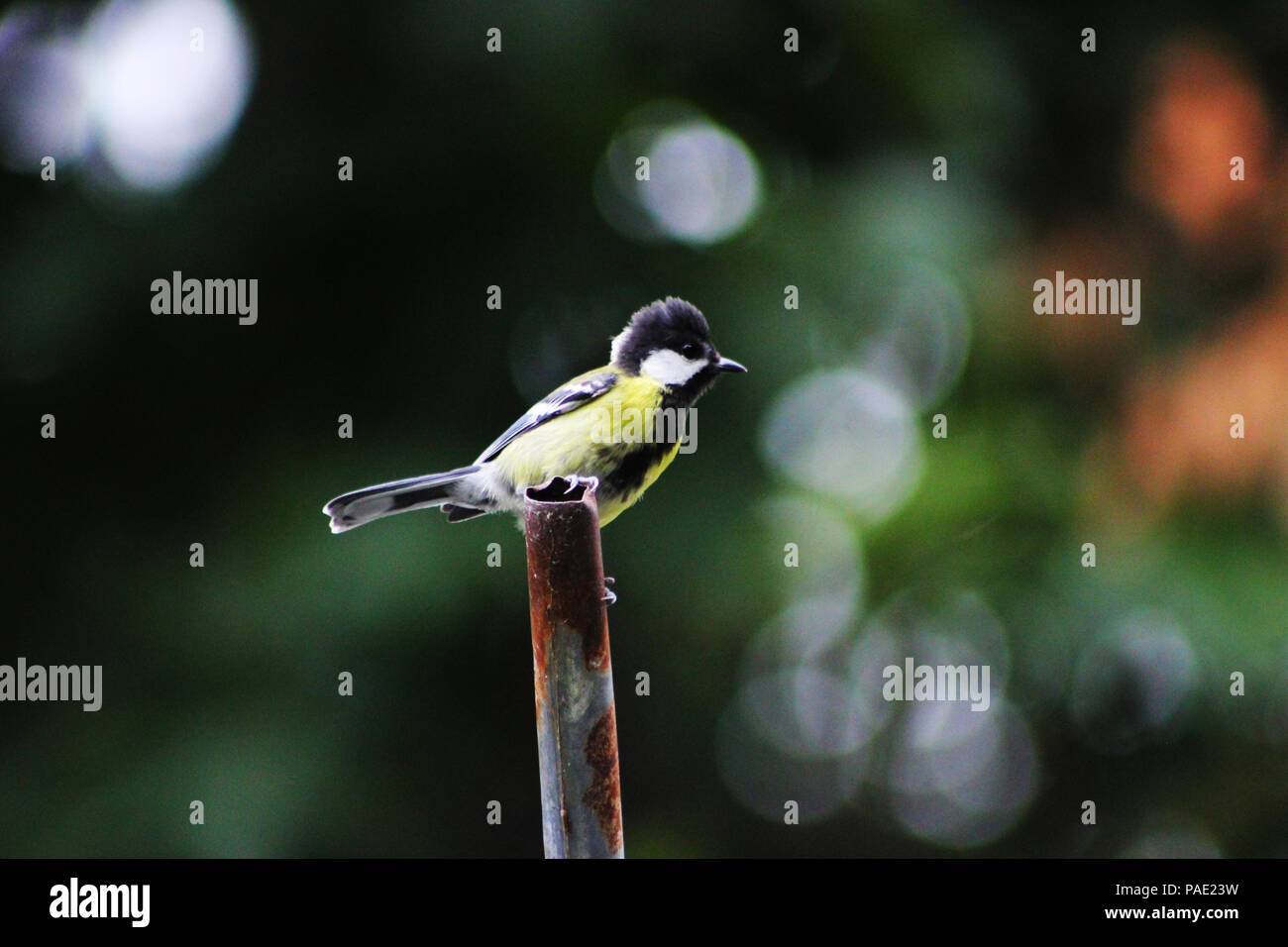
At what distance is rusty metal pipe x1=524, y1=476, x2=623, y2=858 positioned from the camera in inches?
78.9

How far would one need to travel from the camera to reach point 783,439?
5.16 m

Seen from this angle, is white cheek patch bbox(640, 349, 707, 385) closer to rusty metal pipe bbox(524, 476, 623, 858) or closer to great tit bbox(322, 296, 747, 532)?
great tit bbox(322, 296, 747, 532)

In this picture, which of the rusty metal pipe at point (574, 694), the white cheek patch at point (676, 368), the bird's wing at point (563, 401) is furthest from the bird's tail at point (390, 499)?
the rusty metal pipe at point (574, 694)

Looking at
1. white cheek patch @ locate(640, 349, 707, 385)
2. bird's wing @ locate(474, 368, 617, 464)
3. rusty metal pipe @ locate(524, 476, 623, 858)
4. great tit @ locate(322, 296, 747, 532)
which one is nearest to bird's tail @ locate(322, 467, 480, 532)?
great tit @ locate(322, 296, 747, 532)

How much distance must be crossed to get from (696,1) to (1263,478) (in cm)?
295

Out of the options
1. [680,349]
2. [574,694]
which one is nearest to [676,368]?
[680,349]

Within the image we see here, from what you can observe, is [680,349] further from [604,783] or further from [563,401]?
[604,783]

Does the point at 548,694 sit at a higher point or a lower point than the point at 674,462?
lower

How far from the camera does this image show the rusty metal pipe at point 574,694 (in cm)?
200

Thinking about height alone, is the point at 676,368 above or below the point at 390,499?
above

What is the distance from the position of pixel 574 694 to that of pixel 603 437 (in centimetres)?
194

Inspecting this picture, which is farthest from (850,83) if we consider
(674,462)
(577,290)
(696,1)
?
(674,462)

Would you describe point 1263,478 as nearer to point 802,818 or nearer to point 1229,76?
point 1229,76

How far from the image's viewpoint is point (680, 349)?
4.15 m
